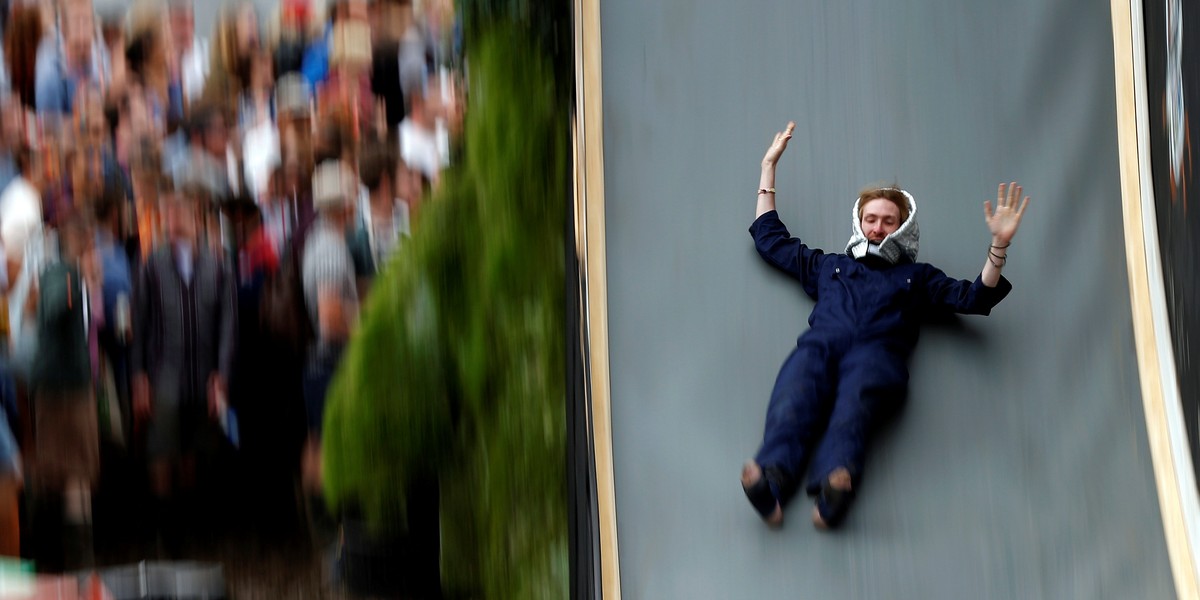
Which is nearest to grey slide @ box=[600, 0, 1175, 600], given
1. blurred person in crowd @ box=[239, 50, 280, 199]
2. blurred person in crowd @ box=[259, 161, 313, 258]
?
blurred person in crowd @ box=[259, 161, 313, 258]

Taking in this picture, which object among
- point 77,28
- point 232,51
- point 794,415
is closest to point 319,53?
point 232,51

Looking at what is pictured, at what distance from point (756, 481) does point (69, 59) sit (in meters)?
2.28

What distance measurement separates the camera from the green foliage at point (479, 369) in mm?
2502

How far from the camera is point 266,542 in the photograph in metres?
3.01

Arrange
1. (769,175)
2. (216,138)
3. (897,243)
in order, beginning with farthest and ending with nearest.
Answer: (216,138) → (769,175) → (897,243)

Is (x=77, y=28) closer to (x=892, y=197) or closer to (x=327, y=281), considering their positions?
(x=327, y=281)

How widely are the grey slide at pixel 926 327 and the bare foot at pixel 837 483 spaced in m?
0.02

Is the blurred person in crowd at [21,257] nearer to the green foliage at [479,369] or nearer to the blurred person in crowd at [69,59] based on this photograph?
the blurred person in crowd at [69,59]

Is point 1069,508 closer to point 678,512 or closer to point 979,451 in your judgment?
point 979,451

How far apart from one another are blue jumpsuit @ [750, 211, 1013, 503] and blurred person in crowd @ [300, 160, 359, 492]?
3.36 feet

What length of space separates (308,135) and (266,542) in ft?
3.50

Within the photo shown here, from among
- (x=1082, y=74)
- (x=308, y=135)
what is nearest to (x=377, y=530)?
(x=308, y=135)

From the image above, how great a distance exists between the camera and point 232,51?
3359mm

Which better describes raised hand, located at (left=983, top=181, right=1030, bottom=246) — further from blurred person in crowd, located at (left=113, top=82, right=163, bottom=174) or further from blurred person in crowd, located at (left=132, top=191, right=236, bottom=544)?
blurred person in crowd, located at (left=113, top=82, right=163, bottom=174)
